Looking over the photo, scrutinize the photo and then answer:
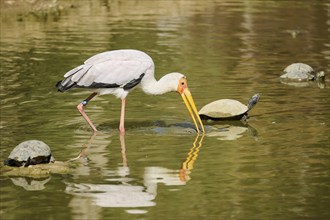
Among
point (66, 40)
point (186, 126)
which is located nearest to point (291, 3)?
point (66, 40)

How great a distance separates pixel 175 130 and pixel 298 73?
219 inches

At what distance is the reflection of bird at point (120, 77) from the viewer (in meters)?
15.6

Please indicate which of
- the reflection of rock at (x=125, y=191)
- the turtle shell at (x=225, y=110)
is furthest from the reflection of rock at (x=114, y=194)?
the turtle shell at (x=225, y=110)

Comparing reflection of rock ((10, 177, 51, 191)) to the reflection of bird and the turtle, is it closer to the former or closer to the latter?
the reflection of bird

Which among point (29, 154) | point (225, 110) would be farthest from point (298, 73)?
point (29, 154)

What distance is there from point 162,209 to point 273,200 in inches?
49.8

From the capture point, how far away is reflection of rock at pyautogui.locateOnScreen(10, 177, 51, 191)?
1243 cm

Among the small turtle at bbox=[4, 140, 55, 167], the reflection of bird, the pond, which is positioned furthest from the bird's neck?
the small turtle at bbox=[4, 140, 55, 167]

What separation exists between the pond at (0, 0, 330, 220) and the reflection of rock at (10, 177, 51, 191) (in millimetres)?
23

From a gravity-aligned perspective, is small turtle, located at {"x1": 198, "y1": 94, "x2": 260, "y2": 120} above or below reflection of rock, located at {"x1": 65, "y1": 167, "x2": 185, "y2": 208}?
below

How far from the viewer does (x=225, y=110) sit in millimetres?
16609

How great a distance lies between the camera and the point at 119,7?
35625 mm

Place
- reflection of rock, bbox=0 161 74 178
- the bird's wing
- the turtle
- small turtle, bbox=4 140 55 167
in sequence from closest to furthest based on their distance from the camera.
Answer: reflection of rock, bbox=0 161 74 178 < small turtle, bbox=4 140 55 167 < the bird's wing < the turtle

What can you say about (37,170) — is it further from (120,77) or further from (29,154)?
(120,77)
